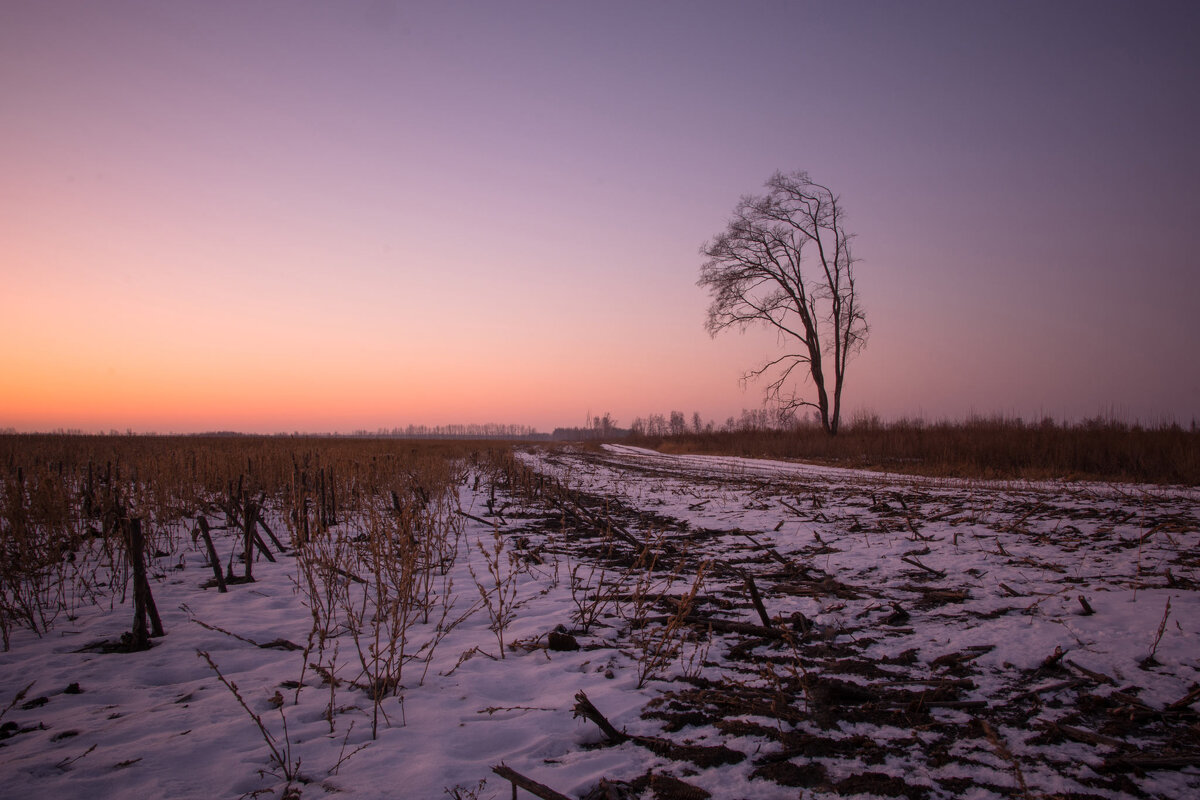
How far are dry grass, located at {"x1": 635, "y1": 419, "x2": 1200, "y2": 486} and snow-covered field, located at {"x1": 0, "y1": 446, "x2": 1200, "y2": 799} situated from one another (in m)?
5.96

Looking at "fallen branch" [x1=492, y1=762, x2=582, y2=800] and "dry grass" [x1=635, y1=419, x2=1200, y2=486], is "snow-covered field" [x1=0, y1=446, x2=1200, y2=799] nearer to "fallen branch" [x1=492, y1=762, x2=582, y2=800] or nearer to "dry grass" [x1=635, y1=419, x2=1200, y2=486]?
"fallen branch" [x1=492, y1=762, x2=582, y2=800]

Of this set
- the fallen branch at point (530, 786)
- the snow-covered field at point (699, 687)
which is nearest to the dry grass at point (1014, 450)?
the snow-covered field at point (699, 687)

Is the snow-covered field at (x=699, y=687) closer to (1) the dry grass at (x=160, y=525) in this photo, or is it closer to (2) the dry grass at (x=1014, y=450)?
(1) the dry grass at (x=160, y=525)

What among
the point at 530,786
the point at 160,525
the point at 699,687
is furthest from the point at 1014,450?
the point at 160,525

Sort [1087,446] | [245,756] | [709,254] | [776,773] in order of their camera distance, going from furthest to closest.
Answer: [709,254] < [1087,446] < [245,756] < [776,773]

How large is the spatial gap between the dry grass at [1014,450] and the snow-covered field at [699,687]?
596 cm

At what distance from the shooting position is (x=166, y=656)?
Result: 2.91 metres

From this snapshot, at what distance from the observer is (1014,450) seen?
11461mm

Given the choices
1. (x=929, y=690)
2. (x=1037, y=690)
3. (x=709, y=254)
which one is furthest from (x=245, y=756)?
(x=709, y=254)

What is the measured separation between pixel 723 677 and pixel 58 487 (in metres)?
Result: 5.84

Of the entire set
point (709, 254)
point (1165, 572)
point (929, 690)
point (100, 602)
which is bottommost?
point (100, 602)

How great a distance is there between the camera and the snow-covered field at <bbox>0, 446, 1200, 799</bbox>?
5.71ft

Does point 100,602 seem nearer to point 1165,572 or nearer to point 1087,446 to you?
point 1165,572

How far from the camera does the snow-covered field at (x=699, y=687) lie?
1.74 meters
